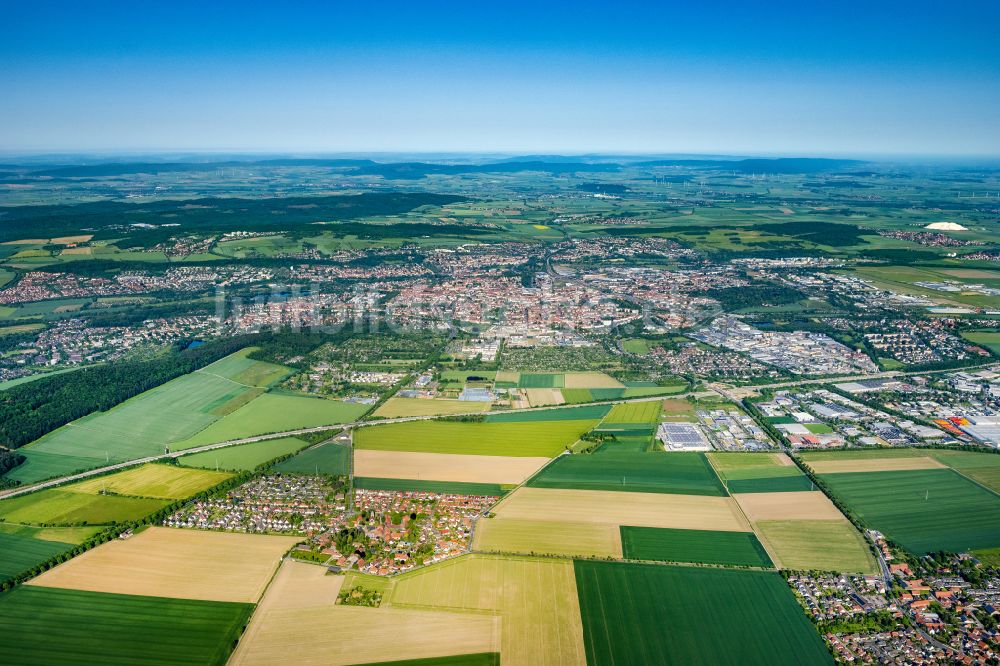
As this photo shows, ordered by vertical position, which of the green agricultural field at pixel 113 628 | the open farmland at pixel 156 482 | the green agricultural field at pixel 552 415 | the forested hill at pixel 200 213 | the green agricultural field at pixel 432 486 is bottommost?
the green agricultural field at pixel 113 628

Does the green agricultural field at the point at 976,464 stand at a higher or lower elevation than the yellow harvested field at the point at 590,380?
lower

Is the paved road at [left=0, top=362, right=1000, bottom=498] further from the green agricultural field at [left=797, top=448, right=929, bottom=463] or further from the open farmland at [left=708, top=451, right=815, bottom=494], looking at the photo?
the open farmland at [left=708, top=451, right=815, bottom=494]

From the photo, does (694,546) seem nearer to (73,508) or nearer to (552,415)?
(552,415)

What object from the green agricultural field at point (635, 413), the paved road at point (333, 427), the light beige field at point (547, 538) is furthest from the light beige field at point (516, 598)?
the paved road at point (333, 427)

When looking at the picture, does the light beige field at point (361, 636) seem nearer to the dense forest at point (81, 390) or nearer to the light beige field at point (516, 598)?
the light beige field at point (516, 598)

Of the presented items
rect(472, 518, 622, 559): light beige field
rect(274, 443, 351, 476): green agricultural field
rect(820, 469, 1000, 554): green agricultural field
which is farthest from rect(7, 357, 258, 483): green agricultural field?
rect(820, 469, 1000, 554): green agricultural field

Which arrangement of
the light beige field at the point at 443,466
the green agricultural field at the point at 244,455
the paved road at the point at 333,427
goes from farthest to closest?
the green agricultural field at the point at 244,455
the light beige field at the point at 443,466
the paved road at the point at 333,427

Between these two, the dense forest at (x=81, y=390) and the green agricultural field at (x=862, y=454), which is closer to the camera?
the green agricultural field at (x=862, y=454)

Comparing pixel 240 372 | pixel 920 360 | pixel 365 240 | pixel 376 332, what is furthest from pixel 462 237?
pixel 920 360

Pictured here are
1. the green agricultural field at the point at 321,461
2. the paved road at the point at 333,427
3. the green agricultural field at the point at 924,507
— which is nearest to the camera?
the green agricultural field at the point at 924,507
